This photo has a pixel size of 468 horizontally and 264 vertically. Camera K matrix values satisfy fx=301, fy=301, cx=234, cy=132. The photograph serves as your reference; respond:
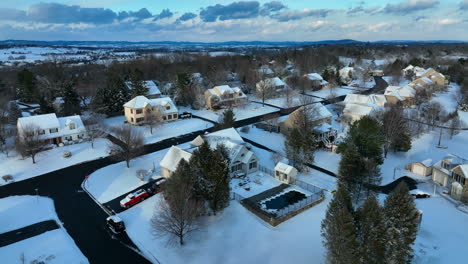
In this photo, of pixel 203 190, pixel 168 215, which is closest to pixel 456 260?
pixel 203 190

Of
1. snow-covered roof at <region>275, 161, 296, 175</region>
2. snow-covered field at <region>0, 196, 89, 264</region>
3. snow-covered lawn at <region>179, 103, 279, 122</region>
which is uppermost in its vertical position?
snow-covered lawn at <region>179, 103, 279, 122</region>

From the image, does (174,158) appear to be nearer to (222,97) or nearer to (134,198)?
(134,198)

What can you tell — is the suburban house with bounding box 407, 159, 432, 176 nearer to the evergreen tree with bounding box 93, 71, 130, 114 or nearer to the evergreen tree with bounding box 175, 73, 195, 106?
the evergreen tree with bounding box 175, 73, 195, 106

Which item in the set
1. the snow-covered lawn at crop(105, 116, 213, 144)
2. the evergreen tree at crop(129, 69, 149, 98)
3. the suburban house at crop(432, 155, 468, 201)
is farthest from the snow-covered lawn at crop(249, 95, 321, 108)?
the suburban house at crop(432, 155, 468, 201)

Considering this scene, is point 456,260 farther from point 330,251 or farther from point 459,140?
point 459,140

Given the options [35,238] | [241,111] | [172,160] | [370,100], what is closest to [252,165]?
[172,160]

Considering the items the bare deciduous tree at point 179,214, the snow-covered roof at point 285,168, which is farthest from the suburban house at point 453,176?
the bare deciduous tree at point 179,214

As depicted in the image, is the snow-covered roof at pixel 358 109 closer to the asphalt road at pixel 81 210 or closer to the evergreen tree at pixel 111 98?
the asphalt road at pixel 81 210
